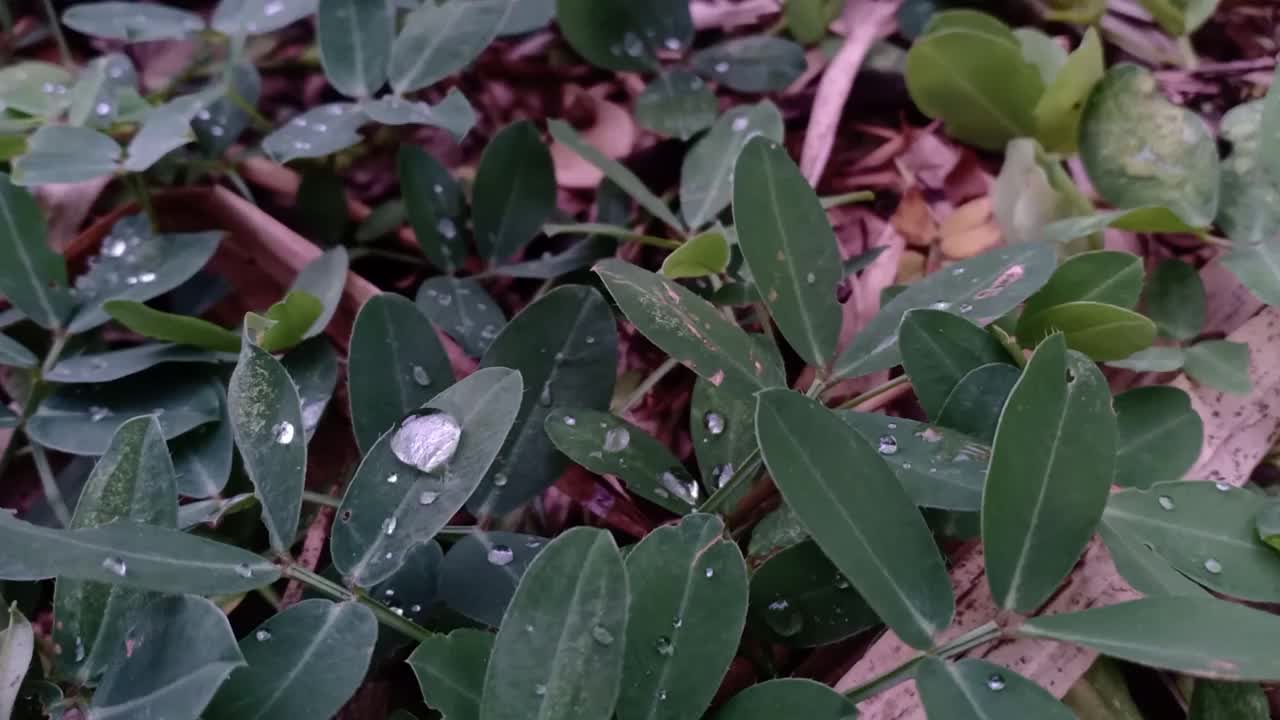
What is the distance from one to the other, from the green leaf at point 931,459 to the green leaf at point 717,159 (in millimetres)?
292

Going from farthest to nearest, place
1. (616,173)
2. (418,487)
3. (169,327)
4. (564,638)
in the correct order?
(616,173) → (169,327) → (418,487) → (564,638)

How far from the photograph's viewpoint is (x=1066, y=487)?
462 mm

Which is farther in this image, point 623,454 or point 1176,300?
point 1176,300

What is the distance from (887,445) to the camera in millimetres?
524

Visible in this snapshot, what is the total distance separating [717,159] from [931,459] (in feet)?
1.25

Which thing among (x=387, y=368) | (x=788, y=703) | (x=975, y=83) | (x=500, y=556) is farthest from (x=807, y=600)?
(x=975, y=83)

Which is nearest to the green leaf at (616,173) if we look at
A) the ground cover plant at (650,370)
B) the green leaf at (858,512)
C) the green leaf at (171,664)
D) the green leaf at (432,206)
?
the ground cover plant at (650,370)

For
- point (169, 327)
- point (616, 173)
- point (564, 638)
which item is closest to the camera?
point (564, 638)

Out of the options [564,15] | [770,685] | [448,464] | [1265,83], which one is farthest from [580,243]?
[1265,83]

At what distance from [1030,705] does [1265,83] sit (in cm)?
75

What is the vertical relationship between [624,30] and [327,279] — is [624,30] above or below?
above

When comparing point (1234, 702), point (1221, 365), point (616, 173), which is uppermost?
point (616, 173)

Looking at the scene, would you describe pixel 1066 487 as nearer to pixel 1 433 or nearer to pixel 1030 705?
pixel 1030 705

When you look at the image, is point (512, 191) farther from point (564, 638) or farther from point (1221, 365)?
point (1221, 365)
